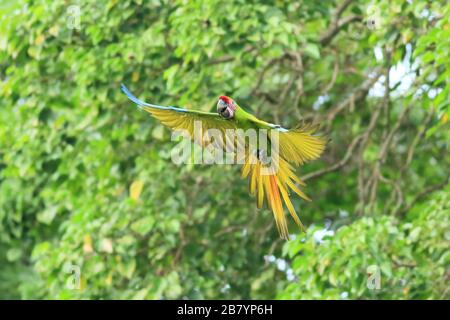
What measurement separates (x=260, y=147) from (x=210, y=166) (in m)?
3.15

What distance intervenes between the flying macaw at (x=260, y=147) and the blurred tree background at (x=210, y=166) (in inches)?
61.7

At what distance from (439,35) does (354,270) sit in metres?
1.50

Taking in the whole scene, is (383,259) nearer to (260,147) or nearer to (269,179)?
(269,179)

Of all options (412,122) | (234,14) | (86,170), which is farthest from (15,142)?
(412,122)

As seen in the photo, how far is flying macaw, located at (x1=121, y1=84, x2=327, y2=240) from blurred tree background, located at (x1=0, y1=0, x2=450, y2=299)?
1567mm

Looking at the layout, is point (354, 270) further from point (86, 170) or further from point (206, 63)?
point (86, 170)

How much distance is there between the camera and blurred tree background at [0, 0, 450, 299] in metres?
7.86

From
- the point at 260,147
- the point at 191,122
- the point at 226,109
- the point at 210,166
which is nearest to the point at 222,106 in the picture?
the point at 226,109

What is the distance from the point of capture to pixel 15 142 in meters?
9.54

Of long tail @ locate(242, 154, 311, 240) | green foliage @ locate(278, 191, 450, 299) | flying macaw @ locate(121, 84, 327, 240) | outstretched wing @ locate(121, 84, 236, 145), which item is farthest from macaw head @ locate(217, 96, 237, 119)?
green foliage @ locate(278, 191, 450, 299)

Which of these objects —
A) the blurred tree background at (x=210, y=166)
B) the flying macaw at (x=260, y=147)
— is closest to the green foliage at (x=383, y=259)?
the blurred tree background at (x=210, y=166)

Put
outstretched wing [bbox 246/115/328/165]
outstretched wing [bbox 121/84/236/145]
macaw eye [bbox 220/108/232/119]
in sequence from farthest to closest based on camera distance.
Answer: outstretched wing [bbox 121/84/236/145] < macaw eye [bbox 220/108/232/119] < outstretched wing [bbox 246/115/328/165]

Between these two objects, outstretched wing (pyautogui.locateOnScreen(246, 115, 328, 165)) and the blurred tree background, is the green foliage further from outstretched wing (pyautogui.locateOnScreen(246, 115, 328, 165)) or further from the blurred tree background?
outstretched wing (pyautogui.locateOnScreen(246, 115, 328, 165))

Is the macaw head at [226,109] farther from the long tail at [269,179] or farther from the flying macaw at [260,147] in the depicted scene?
the long tail at [269,179]
